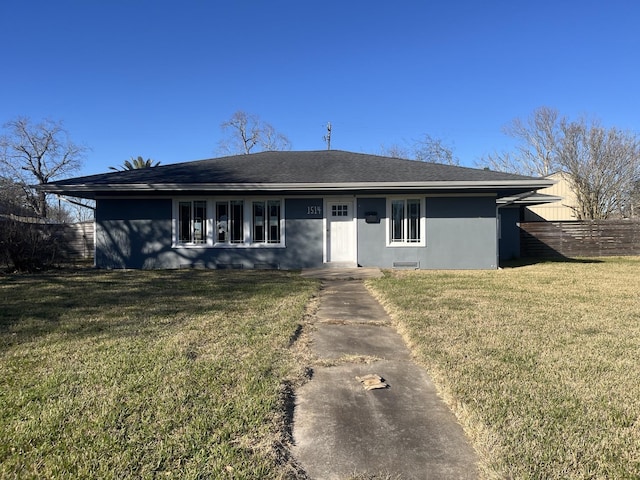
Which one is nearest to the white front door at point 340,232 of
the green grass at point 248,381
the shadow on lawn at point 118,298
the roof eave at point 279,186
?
the roof eave at point 279,186

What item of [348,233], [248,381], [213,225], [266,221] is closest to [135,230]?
[213,225]

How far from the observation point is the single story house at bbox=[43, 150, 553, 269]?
12.6 metres

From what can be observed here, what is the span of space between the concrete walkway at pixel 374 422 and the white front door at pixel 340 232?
802cm

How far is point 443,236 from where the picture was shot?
12656 mm

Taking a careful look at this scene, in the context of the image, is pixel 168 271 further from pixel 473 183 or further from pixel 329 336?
pixel 473 183

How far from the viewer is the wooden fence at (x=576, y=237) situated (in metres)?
17.8

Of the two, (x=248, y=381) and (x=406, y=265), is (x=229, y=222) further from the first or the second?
(x=248, y=381)

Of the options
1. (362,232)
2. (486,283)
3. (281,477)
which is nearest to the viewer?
(281,477)

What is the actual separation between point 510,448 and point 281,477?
133cm

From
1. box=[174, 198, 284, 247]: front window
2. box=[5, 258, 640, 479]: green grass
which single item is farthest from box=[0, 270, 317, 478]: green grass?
box=[174, 198, 284, 247]: front window

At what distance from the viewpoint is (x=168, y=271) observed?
1181cm

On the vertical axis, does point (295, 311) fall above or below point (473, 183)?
below

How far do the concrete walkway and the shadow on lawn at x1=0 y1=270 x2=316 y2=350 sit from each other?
8.37 feet

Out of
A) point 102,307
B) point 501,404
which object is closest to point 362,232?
point 102,307
